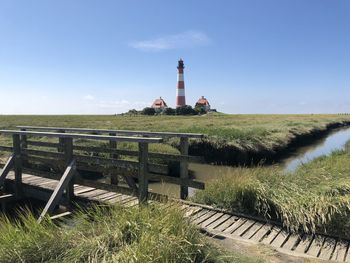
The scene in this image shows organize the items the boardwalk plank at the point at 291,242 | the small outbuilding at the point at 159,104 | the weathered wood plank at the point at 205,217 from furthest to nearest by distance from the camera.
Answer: the small outbuilding at the point at 159,104 → the weathered wood plank at the point at 205,217 → the boardwalk plank at the point at 291,242

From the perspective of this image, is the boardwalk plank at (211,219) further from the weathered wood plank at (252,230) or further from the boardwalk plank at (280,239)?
the boardwalk plank at (280,239)

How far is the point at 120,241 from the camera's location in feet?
13.7

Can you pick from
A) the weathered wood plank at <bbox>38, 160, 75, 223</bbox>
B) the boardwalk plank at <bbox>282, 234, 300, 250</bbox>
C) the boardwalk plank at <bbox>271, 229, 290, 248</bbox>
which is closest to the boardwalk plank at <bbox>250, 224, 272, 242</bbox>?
the boardwalk plank at <bbox>271, 229, 290, 248</bbox>

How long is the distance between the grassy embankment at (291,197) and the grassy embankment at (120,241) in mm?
1834

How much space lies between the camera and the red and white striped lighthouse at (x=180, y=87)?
7350 centimetres

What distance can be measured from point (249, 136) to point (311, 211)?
1517 centimetres

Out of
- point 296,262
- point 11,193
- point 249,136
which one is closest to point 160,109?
point 249,136

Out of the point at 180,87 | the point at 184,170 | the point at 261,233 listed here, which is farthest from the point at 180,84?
the point at 261,233

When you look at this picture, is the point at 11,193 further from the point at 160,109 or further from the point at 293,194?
the point at 160,109

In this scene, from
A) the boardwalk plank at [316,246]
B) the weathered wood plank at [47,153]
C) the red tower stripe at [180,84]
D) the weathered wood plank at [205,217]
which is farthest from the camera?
the red tower stripe at [180,84]

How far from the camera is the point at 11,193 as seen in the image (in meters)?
9.59

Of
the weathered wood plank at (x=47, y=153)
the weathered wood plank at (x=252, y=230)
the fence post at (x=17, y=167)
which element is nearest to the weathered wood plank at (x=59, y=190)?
the weathered wood plank at (x=47, y=153)

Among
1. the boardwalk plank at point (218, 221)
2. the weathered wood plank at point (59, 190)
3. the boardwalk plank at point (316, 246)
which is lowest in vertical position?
the boardwalk plank at point (316, 246)

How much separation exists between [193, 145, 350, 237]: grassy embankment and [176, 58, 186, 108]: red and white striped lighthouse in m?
66.8
